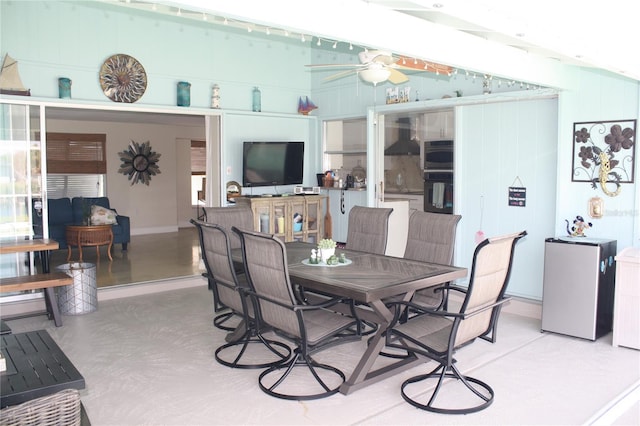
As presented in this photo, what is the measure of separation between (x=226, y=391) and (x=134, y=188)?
8758 mm

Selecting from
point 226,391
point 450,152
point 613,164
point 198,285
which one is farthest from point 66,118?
point 613,164

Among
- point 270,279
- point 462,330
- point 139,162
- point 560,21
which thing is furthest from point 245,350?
point 139,162

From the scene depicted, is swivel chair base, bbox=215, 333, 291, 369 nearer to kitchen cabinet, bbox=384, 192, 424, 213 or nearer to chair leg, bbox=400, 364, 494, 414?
chair leg, bbox=400, 364, 494, 414

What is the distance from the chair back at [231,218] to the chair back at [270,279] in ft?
4.88

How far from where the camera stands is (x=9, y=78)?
546cm

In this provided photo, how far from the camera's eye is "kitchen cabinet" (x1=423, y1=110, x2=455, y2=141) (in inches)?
251

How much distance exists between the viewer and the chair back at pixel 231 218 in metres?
5.16

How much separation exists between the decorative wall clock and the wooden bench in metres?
2.11

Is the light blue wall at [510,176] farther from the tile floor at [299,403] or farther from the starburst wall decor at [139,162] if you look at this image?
the starburst wall decor at [139,162]

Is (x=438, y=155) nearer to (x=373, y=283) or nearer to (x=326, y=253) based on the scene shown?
(x=326, y=253)

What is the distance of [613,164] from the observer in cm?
487

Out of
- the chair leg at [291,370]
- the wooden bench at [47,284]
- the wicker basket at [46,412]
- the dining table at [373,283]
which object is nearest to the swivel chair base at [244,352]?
the chair leg at [291,370]

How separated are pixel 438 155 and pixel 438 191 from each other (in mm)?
434

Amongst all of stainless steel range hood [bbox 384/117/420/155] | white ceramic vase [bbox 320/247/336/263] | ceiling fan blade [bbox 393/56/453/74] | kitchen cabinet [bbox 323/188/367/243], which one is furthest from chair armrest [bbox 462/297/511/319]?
kitchen cabinet [bbox 323/188/367/243]
